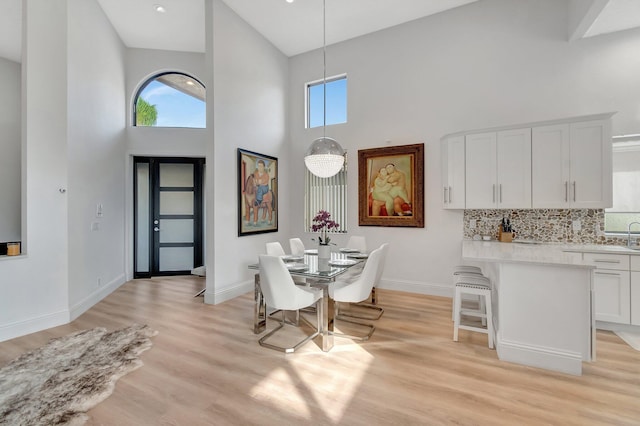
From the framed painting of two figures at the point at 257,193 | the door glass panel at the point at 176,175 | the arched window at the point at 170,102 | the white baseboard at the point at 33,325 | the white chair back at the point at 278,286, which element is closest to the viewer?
the white chair back at the point at 278,286

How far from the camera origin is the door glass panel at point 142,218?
5.68 metres

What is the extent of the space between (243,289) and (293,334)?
177cm

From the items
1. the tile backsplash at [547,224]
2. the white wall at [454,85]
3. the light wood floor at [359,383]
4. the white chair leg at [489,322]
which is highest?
the white wall at [454,85]

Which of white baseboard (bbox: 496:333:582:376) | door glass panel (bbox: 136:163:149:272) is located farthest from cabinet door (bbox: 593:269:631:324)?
door glass panel (bbox: 136:163:149:272)

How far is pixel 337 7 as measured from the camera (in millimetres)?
4441

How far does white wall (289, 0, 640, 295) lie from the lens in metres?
3.64

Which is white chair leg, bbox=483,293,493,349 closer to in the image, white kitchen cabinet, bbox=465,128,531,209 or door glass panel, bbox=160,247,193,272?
white kitchen cabinet, bbox=465,128,531,209

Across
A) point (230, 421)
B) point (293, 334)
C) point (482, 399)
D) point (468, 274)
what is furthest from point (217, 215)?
point (482, 399)

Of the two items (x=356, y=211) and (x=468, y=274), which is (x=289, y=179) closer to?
(x=356, y=211)

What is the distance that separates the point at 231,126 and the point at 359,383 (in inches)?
152

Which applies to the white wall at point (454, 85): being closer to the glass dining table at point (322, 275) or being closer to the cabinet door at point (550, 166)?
the cabinet door at point (550, 166)

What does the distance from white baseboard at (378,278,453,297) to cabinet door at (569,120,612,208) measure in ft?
6.50

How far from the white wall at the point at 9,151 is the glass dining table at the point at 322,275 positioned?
4.12 m

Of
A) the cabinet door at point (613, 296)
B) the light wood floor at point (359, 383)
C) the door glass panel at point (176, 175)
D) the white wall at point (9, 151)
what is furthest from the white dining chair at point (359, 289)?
the white wall at point (9, 151)
